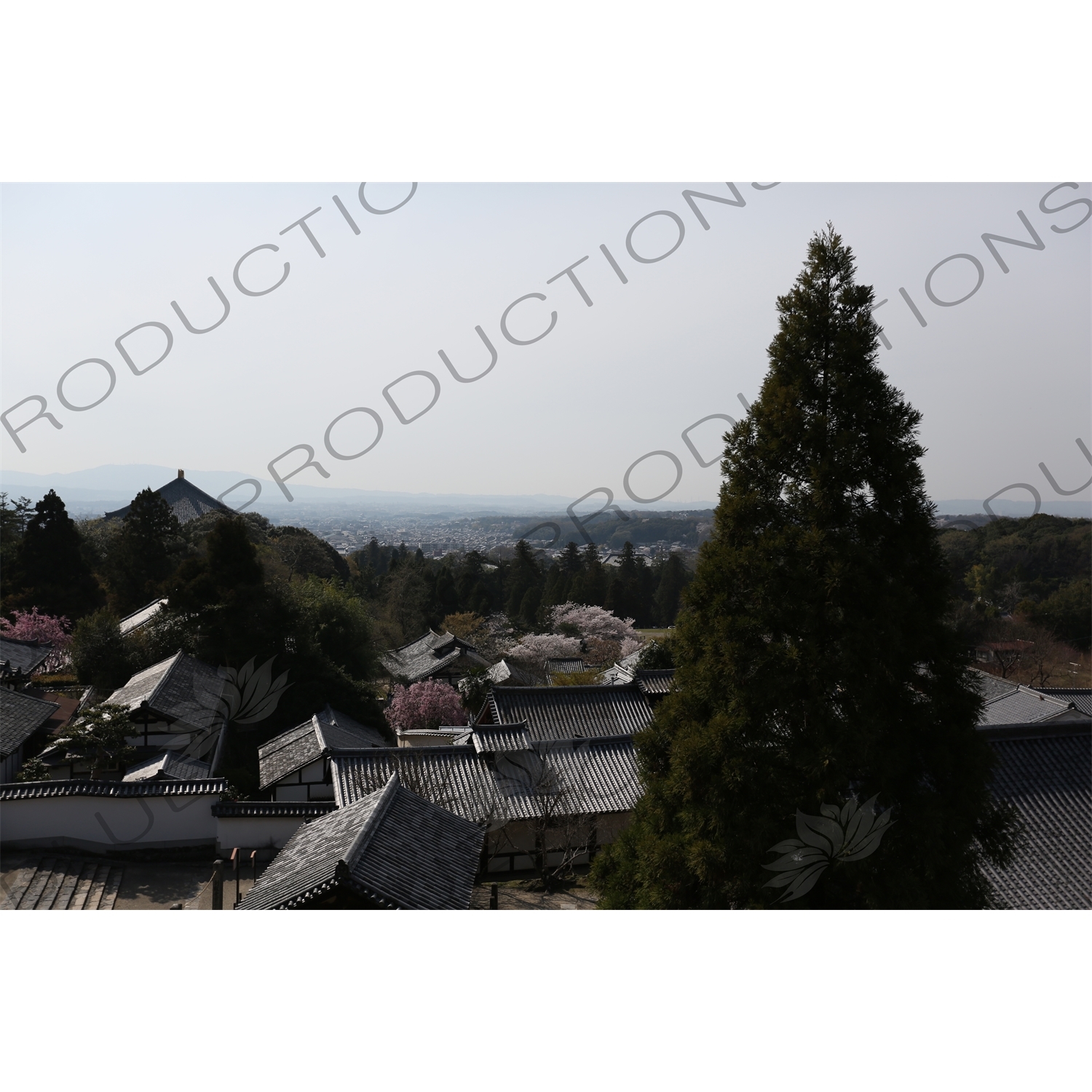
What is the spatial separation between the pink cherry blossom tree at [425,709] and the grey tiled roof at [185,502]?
47.1ft

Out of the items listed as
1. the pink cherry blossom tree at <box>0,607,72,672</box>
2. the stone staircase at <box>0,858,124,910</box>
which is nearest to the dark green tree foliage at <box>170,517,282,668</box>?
the pink cherry blossom tree at <box>0,607,72,672</box>

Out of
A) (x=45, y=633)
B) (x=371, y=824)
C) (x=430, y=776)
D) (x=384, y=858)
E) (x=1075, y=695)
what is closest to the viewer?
(x=384, y=858)

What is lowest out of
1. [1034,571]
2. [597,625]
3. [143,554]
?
[1034,571]

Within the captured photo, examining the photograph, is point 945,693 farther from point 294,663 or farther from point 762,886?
point 294,663

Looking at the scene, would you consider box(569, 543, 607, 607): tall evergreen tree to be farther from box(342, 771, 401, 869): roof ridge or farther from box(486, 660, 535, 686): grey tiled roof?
box(342, 771, 401, 869): roof ridge

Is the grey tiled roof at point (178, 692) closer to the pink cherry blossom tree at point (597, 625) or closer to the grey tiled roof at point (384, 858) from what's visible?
the grey tiled roof at point (384, 858)

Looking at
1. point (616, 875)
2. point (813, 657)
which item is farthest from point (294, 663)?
point (813, 657)

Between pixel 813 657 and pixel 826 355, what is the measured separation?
166cm

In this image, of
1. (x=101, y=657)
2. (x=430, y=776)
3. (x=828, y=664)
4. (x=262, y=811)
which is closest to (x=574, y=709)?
(x=430, y=776)

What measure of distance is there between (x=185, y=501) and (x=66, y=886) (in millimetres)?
24966

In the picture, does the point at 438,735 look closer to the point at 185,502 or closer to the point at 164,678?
the point at 164,678

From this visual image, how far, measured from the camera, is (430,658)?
27.2 m

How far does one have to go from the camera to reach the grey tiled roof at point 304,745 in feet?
40.1

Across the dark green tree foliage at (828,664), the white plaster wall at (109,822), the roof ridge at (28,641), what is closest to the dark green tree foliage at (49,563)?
the roof ridge at (28,641)
